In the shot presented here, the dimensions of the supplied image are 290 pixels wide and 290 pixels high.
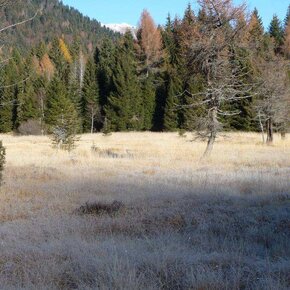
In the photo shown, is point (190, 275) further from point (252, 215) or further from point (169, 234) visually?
point (252, 215)

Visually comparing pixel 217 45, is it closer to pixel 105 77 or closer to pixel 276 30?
pixel 105 77

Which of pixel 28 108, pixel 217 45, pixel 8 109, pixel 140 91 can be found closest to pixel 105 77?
pixel 140 91

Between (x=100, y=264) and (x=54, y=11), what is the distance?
155308 millimetres

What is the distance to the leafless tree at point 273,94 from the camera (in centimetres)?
3416

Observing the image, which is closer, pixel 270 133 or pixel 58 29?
pixel 270 133

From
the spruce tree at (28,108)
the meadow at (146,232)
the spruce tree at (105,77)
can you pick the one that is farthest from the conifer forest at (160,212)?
the spruce tree at (105,77)

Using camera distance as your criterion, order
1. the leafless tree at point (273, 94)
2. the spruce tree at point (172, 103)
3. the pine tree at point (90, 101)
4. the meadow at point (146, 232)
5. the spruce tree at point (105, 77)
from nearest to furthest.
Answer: the meadow at point (146, 232) → the leafless tree at point (273, 94) → the spruce tree at point (172, 103) → the pine tree at point (90, 101) → the spruce tree at point (105, 77)

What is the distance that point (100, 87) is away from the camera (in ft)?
193

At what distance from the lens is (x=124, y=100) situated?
2069 inches

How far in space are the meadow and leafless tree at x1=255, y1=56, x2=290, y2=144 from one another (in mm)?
20944

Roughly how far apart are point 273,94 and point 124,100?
2184 cm

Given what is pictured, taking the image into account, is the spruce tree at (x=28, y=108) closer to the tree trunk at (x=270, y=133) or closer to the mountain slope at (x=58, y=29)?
the tree trunk at (x=270, y=133)

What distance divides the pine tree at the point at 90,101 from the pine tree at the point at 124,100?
2.38 m

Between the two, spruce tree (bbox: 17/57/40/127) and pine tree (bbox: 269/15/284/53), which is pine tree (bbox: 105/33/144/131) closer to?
spruce tree (bbox: 17/57/40/127)
